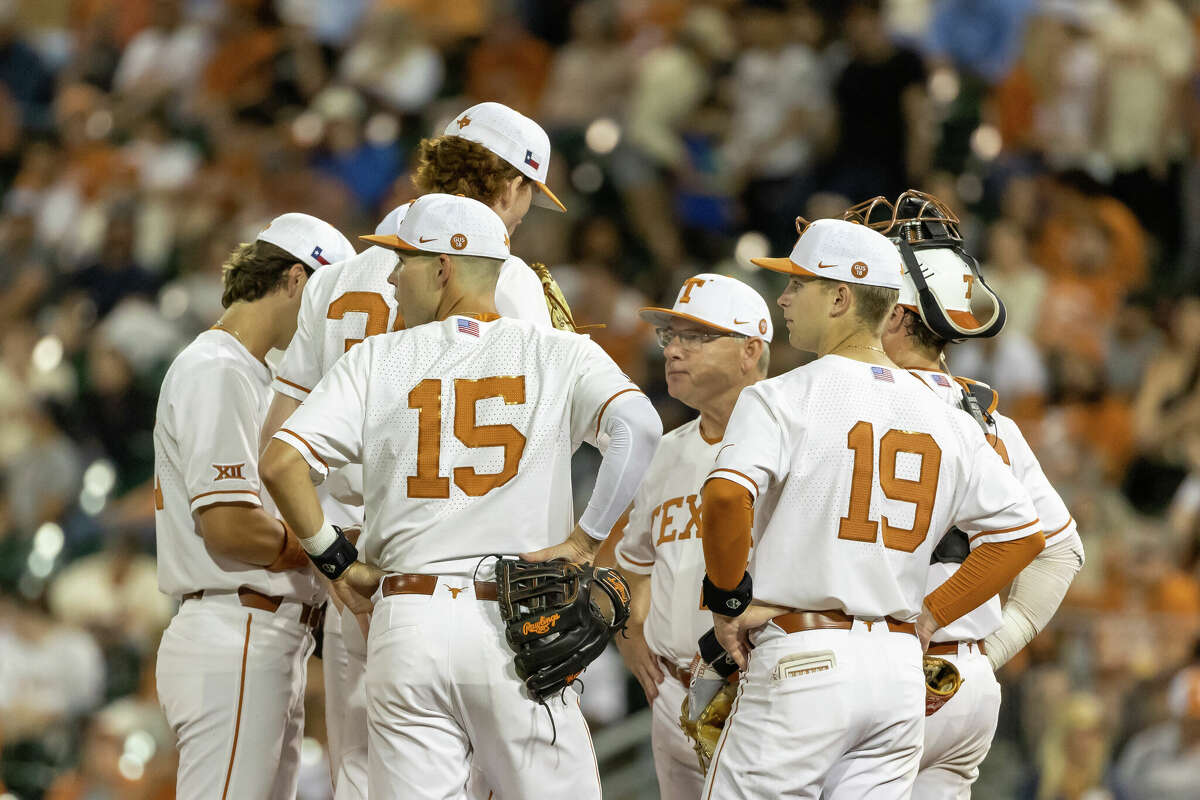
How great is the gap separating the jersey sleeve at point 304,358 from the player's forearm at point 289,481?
76 cm

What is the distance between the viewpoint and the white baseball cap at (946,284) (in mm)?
4371

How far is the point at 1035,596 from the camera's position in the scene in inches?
181

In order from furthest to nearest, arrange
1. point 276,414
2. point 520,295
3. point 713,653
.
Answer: point 276,414
point 520,295
point 713,653

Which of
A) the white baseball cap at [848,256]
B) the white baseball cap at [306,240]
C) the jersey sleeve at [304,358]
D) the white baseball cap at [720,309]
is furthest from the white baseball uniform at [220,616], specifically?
the white baseball cap at [848,256]

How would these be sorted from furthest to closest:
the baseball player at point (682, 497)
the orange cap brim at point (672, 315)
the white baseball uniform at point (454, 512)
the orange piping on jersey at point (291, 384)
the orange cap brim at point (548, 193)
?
the orange cap brim at point (672, 315) → the baseball player at point (682, 497) → the orange cap brim at point (548, 193) → the orange piping on jersey at point (291, 384) → the white baseball uniform at point (454, 512)

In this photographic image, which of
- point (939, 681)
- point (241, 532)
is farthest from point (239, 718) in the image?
point (939, 681)

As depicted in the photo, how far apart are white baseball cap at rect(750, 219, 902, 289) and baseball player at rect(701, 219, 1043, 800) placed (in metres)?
0.23

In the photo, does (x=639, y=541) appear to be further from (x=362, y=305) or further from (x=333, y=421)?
(x=333, y=421)

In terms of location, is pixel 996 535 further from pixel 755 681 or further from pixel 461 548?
pixel 461 548

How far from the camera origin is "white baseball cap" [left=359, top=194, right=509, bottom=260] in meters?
3.98

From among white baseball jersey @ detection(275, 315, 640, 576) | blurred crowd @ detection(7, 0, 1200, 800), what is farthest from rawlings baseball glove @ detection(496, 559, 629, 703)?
blurred crowd @ detection(7, 0, 1200, 800)

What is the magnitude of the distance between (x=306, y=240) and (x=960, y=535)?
91.8 inches

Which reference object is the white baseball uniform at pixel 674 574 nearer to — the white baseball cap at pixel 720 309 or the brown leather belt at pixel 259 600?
the white baseball cap at pixel 720 309

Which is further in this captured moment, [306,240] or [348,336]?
[306,240]
